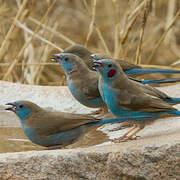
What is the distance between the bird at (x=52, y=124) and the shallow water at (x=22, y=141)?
25 cm

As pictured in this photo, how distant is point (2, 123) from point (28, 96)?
20.0 inches

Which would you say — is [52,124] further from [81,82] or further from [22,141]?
[81,82]

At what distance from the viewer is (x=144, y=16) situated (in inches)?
206

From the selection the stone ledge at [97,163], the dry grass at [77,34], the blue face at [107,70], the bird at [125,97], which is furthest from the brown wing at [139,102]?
the dry grass at [77,34]

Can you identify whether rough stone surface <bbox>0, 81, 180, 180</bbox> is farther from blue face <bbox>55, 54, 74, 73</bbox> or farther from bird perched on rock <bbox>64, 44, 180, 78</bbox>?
blue face <bbox>55, 54, 74, 73</bbox>

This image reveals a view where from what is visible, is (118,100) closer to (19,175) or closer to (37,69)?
(19,175)

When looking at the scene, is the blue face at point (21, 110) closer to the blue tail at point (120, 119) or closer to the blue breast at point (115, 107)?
the blue tail at point (120, 119)

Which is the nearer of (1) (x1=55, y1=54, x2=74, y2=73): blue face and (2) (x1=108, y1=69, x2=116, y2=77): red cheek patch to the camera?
(2) (x1=108, y1=69, x2=116, y2=77): red cheek patch

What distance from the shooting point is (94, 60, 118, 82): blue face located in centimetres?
384

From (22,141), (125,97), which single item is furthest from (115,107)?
(22,141)

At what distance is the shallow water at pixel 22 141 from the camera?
4.01 metres

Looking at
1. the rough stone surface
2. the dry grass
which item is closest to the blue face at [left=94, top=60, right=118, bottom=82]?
the rough stone surface

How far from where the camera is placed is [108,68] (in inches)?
152

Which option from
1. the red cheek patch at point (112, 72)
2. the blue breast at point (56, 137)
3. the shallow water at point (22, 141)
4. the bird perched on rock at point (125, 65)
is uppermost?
the red cheek patch at point (112, 72)
